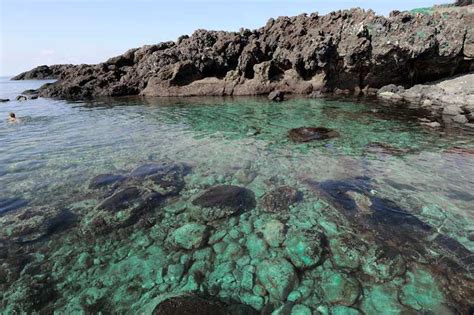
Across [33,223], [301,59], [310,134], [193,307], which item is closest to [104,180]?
[33,223]

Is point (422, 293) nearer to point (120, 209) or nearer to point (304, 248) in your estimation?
point (304, 248)

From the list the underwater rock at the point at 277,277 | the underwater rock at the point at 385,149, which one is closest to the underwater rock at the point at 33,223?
the underwater rock at the point at 277,277

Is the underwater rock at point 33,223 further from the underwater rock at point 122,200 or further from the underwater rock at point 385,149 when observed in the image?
the underwater rock at point 385,149

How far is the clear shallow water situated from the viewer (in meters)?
4.52

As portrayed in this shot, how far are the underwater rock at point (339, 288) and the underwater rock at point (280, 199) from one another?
86.8 inches

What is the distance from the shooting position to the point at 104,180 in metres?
8.47

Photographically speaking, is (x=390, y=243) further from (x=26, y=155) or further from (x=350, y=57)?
(x=350, y=57)

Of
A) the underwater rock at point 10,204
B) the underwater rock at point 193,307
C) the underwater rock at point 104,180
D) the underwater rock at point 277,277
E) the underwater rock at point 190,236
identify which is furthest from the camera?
the underwater rock at point 104,180

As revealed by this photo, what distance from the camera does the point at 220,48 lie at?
30.4 meters

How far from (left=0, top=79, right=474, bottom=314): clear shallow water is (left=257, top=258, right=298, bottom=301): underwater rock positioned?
2cm

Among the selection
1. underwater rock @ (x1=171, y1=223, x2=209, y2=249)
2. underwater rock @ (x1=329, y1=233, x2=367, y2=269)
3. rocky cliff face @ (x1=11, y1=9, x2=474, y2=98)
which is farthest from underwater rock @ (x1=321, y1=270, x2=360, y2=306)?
rocky cliff face @ (x1=11, y1=9, x2=474, y2=98)

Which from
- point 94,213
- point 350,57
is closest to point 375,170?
point 94,213

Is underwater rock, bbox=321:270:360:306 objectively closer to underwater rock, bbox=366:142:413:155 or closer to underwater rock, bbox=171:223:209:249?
underwater rock, bbox=171:223:209:249

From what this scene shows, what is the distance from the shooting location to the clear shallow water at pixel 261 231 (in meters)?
4.52
